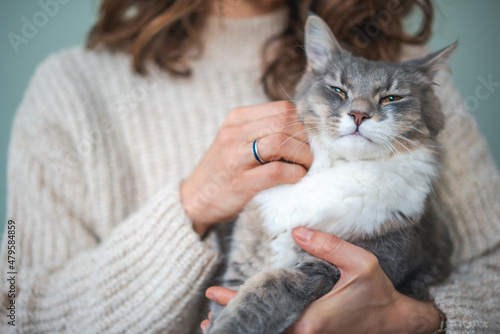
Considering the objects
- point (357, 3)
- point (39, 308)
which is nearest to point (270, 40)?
point (357, 3)

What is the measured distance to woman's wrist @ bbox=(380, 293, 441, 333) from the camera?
1.00 m

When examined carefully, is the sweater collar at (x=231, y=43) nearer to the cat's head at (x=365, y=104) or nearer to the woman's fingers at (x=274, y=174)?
the cat's head at (x=365, y=104)

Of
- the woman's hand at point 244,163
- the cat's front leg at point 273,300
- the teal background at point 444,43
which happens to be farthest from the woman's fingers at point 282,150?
the teal background at point 444,43

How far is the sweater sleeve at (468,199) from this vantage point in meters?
1.30

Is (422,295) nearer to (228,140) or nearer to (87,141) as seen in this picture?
(228,140)

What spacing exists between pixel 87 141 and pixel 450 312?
135 centimetres

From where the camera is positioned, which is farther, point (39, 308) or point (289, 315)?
point (39, 308)

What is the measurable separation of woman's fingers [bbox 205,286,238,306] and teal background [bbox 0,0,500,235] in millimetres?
1499

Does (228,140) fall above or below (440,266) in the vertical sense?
above

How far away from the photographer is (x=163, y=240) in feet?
3.68

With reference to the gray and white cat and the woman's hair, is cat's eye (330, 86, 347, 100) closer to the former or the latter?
the gray and white cat

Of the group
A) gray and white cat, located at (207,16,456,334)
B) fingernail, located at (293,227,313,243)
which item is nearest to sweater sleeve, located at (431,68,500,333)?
gray and white cat, located at (207,16,456,334)

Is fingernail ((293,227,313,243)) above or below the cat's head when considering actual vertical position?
below

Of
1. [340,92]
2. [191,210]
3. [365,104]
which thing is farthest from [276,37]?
[191,210]
